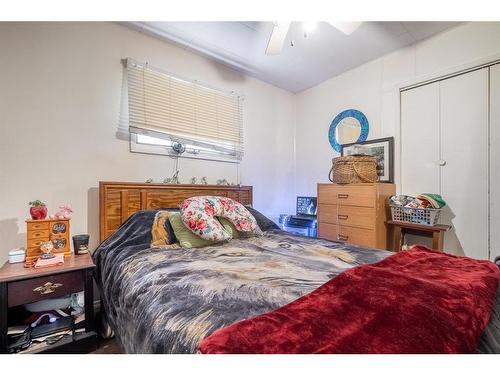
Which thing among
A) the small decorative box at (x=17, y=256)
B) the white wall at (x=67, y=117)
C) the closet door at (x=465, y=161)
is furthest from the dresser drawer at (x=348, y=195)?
the small decorative box at (x=17, y=256)

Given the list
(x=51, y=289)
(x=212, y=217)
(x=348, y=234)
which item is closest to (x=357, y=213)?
(x=348, y=234)

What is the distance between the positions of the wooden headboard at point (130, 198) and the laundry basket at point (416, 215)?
70.9 inches

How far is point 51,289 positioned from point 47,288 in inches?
0.8

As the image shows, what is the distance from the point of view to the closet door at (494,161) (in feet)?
6.04

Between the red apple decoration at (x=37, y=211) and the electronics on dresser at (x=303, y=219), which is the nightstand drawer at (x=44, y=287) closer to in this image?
the red apple decoration at (x=37, y=211)

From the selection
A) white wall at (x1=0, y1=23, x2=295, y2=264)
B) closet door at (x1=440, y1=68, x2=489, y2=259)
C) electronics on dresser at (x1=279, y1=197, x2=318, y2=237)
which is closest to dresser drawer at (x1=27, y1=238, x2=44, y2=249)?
white wall at (x1=0, y1=23, x2=295, y2=264)

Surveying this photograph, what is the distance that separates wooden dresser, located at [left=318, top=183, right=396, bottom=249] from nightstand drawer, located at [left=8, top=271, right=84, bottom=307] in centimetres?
213

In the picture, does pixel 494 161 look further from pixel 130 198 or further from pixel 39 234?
pixel 39 234

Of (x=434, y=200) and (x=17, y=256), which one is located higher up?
(x=434, y=200)

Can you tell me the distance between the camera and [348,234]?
7.41ft

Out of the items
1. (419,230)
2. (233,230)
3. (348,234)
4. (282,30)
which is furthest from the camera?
(348,234)

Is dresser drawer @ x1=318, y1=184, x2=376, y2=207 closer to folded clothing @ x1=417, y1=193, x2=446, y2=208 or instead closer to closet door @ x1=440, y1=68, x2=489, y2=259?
folded clothing @ x1=417, y1=193, x2=446, y2=208

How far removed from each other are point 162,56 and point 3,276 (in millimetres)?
2033
